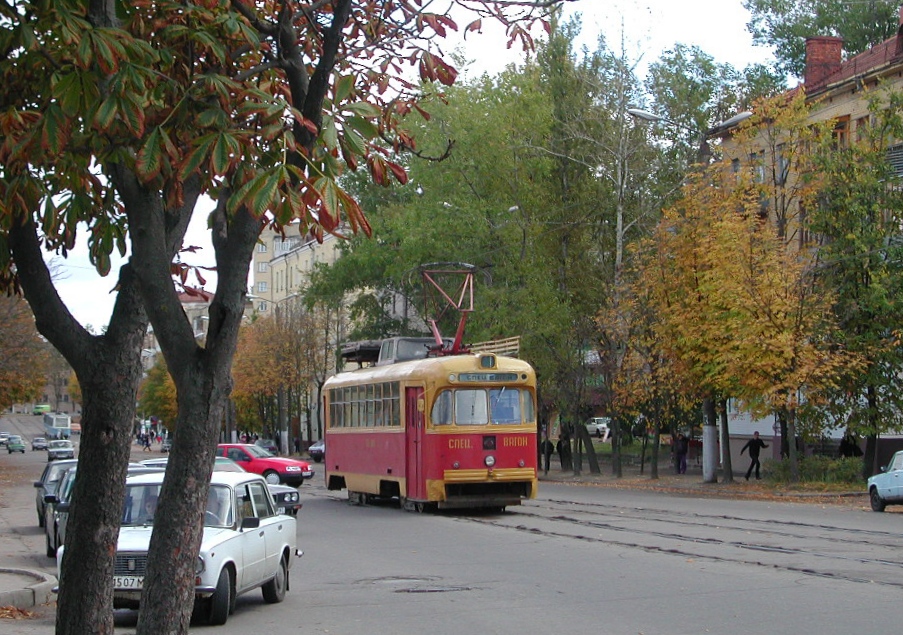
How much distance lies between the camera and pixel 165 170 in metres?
6.52

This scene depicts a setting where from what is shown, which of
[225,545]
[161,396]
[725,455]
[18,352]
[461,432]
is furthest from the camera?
[161,396]

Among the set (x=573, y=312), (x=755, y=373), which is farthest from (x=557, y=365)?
(x=755, y=373)

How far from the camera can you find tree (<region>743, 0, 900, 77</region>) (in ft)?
211

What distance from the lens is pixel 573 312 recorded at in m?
48.7

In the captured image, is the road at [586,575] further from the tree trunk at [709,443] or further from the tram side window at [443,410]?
the tree trunk at [709,443]

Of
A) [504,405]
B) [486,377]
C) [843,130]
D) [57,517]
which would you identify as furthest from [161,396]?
[57,517]

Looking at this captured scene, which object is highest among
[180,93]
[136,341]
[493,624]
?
[180,93]

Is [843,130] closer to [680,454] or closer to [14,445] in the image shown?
[680,454]

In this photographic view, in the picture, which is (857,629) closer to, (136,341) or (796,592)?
(796,592)

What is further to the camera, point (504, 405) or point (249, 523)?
point (504, 405)

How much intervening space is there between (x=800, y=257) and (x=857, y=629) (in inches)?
1234

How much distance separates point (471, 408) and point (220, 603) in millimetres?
15281

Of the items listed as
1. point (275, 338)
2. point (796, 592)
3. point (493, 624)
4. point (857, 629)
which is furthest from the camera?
point (275, 338)

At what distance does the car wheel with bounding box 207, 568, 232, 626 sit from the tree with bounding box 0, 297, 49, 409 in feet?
124
